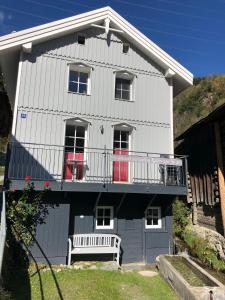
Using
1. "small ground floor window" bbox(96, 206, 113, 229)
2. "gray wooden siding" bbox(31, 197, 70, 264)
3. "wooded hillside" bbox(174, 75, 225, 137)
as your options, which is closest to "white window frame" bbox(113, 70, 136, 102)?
"small ground floor window" bbox(96, 206, 113, 229)

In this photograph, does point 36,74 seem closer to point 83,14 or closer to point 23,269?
point 83,14

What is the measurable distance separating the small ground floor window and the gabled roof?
293 inches

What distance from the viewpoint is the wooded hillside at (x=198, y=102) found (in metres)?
41.8

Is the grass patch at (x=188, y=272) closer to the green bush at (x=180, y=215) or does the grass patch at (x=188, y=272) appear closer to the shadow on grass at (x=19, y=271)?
the shadow on grass at (x=19, y=271)

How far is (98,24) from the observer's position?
45.1 feet

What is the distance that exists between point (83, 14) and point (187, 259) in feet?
37.7

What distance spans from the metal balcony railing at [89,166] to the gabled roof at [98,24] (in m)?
4.28

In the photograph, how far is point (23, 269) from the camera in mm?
9625

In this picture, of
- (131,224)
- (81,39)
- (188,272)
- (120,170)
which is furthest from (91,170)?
(81,39)

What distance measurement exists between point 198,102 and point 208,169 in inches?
1307

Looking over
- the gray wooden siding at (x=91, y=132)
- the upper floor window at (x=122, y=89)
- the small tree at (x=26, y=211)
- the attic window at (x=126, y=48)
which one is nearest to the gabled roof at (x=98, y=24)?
the attic window at (x=126, y=48)

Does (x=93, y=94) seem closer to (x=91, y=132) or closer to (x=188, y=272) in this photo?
(x=91, y=132)

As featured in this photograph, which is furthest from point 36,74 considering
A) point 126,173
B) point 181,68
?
point 181,68

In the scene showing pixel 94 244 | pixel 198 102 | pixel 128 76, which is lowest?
pixel 94 244
